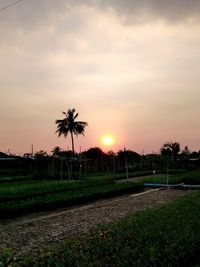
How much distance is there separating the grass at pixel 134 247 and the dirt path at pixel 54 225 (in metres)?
1.46

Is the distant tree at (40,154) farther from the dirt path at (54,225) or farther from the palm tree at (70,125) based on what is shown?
the dirt path at (54,225)

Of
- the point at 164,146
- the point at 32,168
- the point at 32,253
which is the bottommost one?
the point at 32,253

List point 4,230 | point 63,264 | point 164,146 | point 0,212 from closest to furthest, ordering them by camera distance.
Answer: point 63,264
point 4,230
point 0,212
point 164,146

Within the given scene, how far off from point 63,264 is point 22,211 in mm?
8206

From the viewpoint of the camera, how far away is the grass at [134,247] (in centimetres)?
605

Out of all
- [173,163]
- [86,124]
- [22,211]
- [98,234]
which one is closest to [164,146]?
[173,163]

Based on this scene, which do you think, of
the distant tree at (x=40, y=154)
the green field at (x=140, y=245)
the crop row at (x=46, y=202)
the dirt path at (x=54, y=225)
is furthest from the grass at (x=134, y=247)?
the distant tree at (x=40, y=154)

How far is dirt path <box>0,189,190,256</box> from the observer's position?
8.91m

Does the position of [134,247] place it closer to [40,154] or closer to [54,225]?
[54,225]

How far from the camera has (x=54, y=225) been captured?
11.3 meters

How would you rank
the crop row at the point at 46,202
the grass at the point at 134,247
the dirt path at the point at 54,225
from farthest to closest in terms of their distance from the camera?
the crop row at the point at 46,202 < the dirt path at the point at 54,225 < the grass at the point at 134,247

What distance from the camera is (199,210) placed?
37.2ft

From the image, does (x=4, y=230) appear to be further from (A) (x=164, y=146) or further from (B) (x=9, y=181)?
(A) (x=164, y=146)

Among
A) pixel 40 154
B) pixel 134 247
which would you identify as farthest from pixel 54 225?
pixel 40 154
